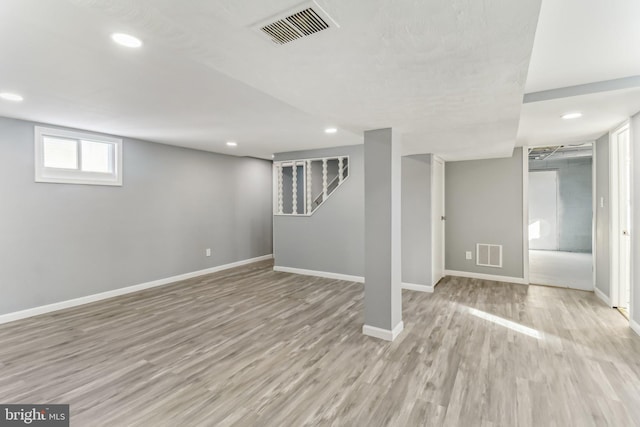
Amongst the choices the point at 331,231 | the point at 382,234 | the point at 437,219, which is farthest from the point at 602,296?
the point at 331,231

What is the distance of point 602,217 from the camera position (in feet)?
13.9

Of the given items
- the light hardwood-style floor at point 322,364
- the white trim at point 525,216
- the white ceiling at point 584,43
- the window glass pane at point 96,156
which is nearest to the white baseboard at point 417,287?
the light hardwood-style floor at point 322,364

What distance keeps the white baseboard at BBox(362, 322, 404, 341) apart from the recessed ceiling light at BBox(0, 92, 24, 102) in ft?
13.1

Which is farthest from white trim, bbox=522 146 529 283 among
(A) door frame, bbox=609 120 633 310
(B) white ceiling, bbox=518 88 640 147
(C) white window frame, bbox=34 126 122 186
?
(C) white window frame, bbox=34 126 122 186

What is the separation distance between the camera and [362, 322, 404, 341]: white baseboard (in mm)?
2986

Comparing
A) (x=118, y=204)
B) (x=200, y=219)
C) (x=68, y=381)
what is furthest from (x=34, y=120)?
(x=68, y=381)

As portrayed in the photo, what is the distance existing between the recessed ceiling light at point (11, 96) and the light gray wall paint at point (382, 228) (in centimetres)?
331

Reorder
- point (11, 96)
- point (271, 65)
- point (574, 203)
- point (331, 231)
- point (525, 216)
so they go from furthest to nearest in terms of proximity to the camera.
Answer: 1. point (574, 203)
2. point (331, 231)
3. point (525, 216)
4. point (11, 96)
5. point (271, 65)

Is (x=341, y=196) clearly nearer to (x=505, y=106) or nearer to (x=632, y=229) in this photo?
(x=505, y=106)

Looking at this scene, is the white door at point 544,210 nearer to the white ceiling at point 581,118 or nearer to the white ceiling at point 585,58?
the white ceiling at point 581,118

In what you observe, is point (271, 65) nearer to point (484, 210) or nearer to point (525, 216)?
point (484, 210)

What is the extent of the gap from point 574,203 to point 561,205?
275mm

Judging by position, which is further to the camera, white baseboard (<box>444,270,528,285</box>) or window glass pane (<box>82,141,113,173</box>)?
white baseboard (<box>444,270,528,285</box>)

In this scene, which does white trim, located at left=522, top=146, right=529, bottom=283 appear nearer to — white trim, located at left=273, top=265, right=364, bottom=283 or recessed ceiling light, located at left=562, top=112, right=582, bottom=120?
recessed ceiling light, located at left=562, top=112, right=582, bottom=120
